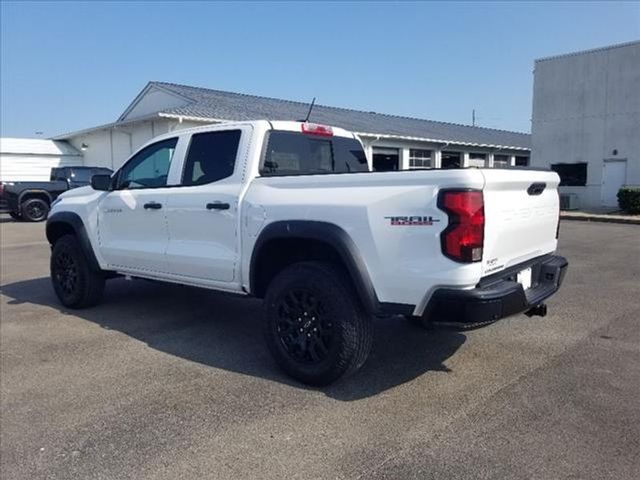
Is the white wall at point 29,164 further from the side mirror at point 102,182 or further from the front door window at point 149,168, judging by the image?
the front door window at point 149,168

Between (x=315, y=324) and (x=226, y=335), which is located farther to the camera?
(x=226, y=335)

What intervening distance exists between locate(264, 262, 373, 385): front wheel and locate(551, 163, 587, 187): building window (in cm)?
2303

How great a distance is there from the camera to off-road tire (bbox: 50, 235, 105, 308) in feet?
21.0

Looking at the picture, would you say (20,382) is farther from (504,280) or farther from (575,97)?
(575,97)

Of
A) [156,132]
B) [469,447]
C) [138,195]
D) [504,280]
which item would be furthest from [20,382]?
[156,132]

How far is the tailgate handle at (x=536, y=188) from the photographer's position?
13.1 feet

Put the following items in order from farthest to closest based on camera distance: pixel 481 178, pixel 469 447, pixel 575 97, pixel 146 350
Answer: pixel 575 97 < pixel 146 350 < pixel 481 178 < pixel 469 447

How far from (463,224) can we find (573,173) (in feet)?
76.9

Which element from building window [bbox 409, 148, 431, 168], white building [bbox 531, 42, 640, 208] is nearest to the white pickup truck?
white building [bbox 531, 42, 640, 208]

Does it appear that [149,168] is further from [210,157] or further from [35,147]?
[35,147]

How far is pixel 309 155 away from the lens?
520 centimetres

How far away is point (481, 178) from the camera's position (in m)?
3.37

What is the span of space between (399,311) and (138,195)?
3.31m

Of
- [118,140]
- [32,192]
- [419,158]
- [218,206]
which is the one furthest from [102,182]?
[419,158]
